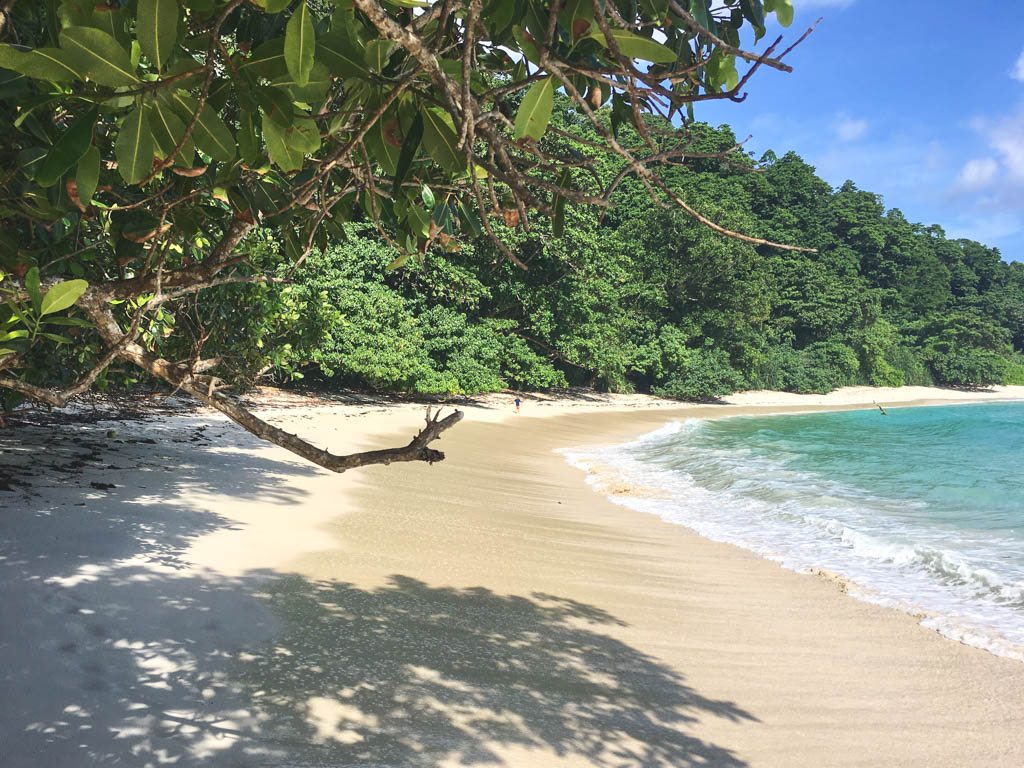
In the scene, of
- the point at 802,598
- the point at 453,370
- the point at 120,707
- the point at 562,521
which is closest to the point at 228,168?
the point at 120,707

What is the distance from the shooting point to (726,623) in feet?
16.6

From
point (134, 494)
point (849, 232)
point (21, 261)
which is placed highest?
point (849, 232)

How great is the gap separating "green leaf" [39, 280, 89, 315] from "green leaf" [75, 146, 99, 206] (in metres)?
0.38

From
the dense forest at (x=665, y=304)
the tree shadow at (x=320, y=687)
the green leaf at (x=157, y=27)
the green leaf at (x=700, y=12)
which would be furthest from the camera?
the dense forest at (x=665, y=304)

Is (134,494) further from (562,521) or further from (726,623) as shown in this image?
(726,623)

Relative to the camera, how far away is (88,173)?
124 centimetres

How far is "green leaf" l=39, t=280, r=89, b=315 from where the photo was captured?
1562mm

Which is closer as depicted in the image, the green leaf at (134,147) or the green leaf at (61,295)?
the green leaf at (134,147)

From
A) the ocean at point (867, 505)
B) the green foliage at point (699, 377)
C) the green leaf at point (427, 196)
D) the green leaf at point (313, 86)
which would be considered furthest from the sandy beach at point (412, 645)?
the green foliage at point (699, 377)

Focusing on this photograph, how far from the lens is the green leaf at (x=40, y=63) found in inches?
40.0

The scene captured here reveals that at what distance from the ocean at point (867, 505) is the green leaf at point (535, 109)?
5341 mm

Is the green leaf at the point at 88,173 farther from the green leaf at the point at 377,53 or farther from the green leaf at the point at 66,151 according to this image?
the green leaf at the point at 377,53

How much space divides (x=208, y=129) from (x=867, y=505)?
11137 millimetres

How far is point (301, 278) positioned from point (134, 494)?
35.7 feet
